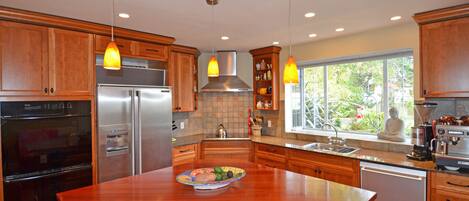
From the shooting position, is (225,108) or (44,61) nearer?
(44,61)

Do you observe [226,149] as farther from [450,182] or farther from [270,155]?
[450,182]

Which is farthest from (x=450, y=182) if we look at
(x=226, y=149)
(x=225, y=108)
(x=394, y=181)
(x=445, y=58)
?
(x=225, y=108)

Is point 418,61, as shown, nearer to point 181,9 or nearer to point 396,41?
point 396,41

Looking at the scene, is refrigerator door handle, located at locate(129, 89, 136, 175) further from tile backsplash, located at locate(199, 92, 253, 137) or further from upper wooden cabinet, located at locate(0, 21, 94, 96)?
tile backsplash, located at locate(199, 92, 253, 137)

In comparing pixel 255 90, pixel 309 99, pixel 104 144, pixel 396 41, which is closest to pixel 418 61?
pixel 396 41

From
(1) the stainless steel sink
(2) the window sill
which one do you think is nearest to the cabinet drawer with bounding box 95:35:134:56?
(1) the stainless steel sink

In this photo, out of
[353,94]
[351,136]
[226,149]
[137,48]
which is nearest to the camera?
[137,48]

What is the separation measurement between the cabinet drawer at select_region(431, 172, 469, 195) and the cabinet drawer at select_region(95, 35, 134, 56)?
11.2 feet

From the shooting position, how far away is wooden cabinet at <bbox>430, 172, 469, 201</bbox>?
7.65ft

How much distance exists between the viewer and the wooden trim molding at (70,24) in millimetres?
2488

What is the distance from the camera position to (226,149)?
4305 millimetres

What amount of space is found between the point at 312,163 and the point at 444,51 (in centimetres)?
183

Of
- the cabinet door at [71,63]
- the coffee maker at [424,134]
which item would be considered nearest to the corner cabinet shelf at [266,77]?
the coffee maker at [424,134]

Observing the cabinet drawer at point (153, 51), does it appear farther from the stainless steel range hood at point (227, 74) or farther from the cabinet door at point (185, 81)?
the stainless steel range hood at point (227, 74)
